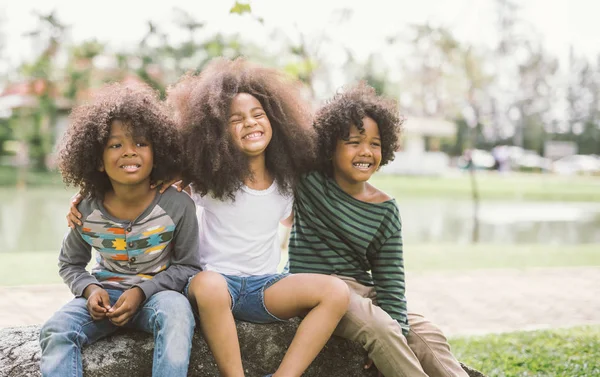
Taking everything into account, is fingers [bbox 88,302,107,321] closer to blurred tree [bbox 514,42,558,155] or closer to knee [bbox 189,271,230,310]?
knee [bbox 189,271,230,310]

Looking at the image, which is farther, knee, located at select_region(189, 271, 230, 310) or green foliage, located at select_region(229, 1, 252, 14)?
green foliage, located at select_region(229, 1, 252, 14)

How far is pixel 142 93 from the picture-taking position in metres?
2.47

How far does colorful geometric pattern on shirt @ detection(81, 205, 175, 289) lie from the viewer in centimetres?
231

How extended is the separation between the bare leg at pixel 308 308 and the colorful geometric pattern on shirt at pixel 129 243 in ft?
1.43

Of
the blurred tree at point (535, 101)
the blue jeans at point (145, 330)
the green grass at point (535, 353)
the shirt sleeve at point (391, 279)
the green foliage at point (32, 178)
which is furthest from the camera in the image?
the blurred tree at point (535, 101)

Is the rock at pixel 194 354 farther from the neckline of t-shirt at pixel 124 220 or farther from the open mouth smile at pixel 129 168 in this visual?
the open mouth smile at pixel 129 168

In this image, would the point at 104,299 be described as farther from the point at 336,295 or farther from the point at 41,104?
the point at 41,104

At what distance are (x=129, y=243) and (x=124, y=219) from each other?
10 centimetres

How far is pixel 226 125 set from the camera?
2564 millimetres

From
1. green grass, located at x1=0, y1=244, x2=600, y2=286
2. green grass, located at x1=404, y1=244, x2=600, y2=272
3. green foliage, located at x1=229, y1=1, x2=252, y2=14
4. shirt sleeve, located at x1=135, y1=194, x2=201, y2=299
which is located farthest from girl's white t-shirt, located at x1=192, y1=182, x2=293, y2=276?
green grass, located at x1=404, y1=244, x2=600, y2=272

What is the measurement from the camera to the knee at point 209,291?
2154 mm

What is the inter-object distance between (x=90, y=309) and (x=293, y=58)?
19.9ft

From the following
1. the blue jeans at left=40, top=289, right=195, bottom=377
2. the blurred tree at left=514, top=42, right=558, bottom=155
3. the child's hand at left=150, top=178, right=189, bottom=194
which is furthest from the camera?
the blurred tree at left=514, top=42, right=558, bottom=155

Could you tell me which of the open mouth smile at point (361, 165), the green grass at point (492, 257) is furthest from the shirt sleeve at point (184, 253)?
the green grass at point (492, 257)
